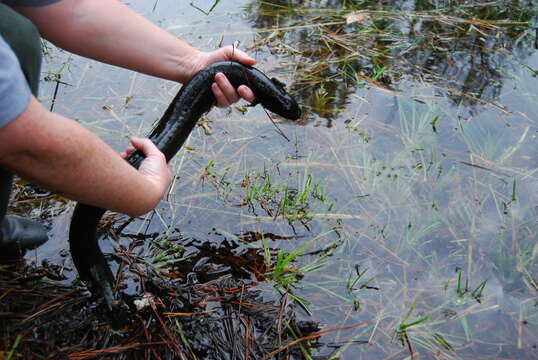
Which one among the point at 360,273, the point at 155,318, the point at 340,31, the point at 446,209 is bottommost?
the point at 155,318

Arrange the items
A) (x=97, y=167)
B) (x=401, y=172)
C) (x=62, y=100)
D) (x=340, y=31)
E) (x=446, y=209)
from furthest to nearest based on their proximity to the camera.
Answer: (x=340, y=31), (x=62, y=100), (x=401, y=172), (x=446, y=209), (x=97, y=167)

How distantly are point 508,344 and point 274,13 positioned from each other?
137 inches

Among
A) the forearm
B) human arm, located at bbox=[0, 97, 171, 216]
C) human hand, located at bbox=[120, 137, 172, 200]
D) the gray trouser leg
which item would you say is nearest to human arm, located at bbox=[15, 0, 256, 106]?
the forearm

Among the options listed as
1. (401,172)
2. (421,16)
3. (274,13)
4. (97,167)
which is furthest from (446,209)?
(274,13)

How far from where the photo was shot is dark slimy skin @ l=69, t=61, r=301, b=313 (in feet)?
7.88

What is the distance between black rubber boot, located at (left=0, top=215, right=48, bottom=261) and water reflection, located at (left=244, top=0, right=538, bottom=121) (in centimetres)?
204

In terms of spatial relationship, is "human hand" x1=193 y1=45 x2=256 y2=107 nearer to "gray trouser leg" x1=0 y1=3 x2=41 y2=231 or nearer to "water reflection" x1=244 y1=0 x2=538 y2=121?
"water reflection" x1=244 y1=0 x2=538 y2=121

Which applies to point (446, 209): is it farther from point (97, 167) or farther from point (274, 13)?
point (274, 13)

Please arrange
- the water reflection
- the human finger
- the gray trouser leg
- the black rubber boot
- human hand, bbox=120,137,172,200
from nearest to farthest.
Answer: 1. the gray trouser leg
2. human hand, bbox=120,137,172,200
3. the black rubber boot
4. the human finger
5. the water reflection

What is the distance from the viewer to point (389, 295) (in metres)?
2.52

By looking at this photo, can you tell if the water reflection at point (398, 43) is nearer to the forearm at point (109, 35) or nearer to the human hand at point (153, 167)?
the forearm at point (109, 35)

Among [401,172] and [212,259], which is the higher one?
[401,172]

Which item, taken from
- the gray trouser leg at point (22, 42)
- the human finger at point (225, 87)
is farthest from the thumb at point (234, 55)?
the gray trouser leg at point (22, 42)

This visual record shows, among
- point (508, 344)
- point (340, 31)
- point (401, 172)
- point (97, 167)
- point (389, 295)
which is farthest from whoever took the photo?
point (340, 31)
